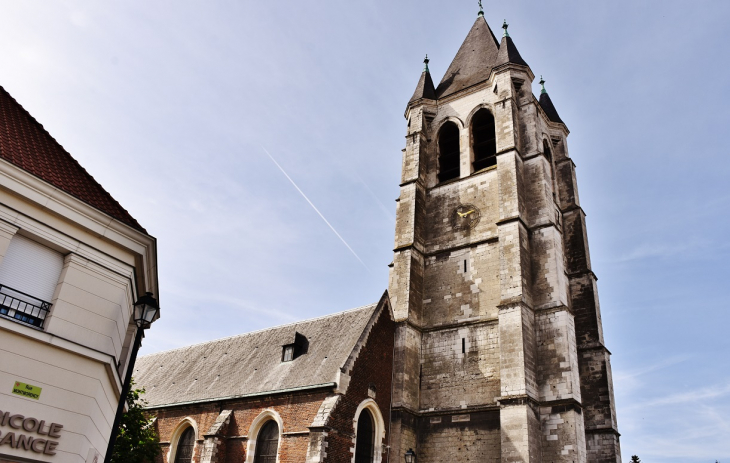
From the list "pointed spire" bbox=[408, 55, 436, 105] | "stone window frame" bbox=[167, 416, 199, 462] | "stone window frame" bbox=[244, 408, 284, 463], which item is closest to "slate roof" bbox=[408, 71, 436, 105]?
"pointed spire" bbox=[408, 55, 436, 105]

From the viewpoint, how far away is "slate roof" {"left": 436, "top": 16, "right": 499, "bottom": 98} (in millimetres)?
27844

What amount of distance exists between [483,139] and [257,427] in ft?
52.9

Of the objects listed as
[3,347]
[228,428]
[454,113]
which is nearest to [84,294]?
[3,347]

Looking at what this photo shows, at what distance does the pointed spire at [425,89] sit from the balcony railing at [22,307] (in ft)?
73.0

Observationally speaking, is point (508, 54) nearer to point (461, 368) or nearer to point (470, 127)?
point (470, 127)

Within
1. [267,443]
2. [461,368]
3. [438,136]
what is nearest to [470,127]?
[438,136]

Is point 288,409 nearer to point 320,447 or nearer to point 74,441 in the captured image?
point 320,447

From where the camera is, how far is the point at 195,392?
827 inches

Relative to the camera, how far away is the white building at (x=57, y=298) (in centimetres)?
785

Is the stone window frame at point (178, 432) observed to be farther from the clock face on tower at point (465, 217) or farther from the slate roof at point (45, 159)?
the clock face on tower at point (465, 217)

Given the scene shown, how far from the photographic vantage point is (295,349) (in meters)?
20.0

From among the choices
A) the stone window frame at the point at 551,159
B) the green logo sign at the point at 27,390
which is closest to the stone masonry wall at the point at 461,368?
the stone window frame at the point at 551,159

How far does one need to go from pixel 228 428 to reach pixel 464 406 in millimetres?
7923

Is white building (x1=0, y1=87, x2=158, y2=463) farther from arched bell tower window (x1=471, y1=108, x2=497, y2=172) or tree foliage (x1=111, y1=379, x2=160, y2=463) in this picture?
arched bell tower window (x1=471, y1=108, x2=497, y2=172)
